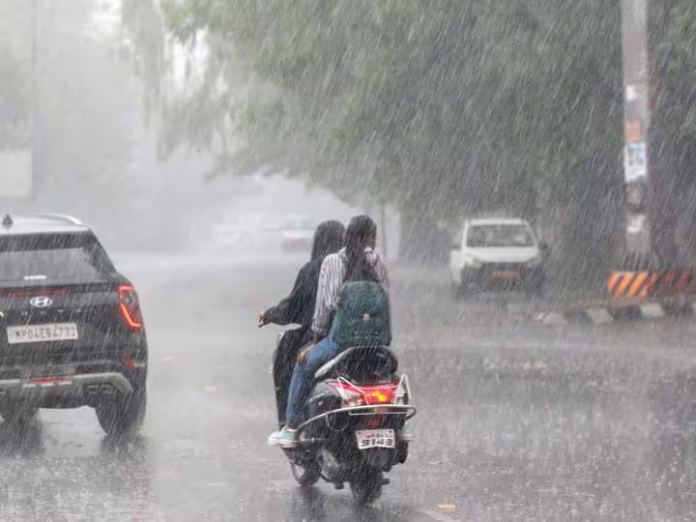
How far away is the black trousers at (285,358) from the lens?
9.43 meters

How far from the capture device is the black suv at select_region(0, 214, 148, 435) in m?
11.1

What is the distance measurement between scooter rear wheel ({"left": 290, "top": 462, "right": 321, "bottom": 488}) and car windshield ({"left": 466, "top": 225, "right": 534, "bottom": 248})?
22.0m

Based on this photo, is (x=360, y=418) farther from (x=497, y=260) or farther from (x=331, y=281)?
(x=497, y=260)

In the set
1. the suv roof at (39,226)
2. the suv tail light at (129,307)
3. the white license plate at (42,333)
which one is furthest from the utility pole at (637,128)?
the white license plate at (42,333)

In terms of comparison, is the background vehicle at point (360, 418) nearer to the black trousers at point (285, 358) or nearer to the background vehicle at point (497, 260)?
the black trousers at point (285, 358)

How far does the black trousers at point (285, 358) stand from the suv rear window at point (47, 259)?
2.37 meters

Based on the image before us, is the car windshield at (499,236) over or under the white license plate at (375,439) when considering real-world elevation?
Result: under

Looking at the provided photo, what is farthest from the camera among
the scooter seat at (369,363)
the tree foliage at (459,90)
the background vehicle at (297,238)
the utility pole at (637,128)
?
the background vehicle at (297,238)

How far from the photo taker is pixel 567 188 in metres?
31.6

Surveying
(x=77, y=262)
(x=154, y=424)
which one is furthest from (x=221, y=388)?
(x=77, y=262)

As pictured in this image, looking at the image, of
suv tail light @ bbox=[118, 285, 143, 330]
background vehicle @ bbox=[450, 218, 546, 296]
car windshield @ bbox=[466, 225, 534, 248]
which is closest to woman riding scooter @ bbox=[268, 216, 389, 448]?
suv tail light @ bbox=[118, 285, 143, 330]

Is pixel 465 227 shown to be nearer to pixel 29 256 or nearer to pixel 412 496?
pixel 29 256

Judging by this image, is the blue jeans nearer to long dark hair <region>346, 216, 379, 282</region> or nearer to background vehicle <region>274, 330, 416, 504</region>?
background vehicle <region>274, 330, 416, 504</region>

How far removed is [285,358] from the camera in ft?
31.1
